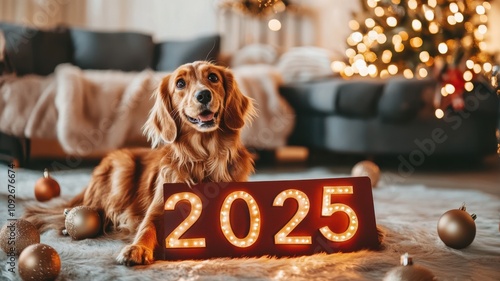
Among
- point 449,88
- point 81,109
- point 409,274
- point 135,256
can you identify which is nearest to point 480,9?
point 449,88

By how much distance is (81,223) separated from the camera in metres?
1.42

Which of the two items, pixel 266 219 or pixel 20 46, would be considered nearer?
pixel 266 219

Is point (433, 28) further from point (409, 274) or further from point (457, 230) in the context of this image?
point (409, 274)

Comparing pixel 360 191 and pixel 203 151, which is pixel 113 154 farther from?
pixel 360 191

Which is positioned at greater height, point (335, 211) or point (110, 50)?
point (110, 50)

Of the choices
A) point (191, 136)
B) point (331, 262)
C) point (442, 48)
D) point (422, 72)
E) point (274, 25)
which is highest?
point (274, 25)

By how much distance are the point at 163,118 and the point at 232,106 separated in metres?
0.18

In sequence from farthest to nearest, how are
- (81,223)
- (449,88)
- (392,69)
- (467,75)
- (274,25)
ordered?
1. (274,25)
2. (392,69)
3. (467,75)
4. (449,88)
5. (81,223)

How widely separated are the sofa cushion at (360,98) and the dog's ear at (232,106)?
5.40 feet

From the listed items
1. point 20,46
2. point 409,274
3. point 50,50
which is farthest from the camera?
point 50,50

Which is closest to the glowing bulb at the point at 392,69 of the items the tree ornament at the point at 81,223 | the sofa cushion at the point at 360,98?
the sofa cushion at the point at 360,98

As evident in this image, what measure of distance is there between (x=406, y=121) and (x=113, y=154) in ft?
6.00

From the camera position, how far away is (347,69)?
389 centimetres

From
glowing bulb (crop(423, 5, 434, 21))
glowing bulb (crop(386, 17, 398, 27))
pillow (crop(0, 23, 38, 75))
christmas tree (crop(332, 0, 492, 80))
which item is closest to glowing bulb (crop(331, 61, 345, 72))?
christmas tree (crop(332, 0, 492, 80))
